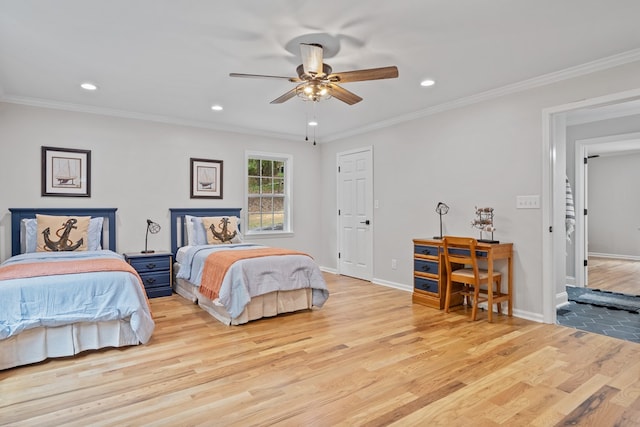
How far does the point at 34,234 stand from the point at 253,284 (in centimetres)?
266

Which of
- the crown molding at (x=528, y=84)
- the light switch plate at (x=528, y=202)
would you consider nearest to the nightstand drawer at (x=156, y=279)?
the crown molding at (x=528, y=84)

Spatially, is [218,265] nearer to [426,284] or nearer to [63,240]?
[63,240]

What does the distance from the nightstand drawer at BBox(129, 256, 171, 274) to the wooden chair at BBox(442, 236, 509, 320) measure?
11.4 ft

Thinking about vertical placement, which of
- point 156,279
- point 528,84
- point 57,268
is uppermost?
point 528,84

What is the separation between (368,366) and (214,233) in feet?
10.6

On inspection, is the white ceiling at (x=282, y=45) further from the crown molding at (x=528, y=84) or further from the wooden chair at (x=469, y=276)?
the wooden chair at (x=469, y=276)

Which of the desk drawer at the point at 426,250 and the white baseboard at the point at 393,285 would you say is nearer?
the desk drawer at the point at 426,250

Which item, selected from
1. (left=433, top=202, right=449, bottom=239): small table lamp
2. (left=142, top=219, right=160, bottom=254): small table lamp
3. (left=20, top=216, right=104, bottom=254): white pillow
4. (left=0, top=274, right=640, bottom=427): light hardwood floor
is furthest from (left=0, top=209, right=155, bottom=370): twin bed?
(left=433, top=202, right=449, bottom=239): small table lamp

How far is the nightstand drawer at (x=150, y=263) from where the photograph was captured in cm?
455

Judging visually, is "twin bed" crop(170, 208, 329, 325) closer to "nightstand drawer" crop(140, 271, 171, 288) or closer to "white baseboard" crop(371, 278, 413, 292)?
"nightstand drawer" crop(140, 271, 171, 288)

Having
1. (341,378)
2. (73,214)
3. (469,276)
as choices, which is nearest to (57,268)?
(73,214)

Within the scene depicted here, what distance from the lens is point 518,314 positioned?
3768 mm

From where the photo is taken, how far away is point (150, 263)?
4.64 m

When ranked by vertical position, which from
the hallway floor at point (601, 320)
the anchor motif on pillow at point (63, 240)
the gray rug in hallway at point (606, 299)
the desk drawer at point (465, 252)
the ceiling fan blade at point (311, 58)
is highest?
the ceiling fan blade at point (311, 58)
